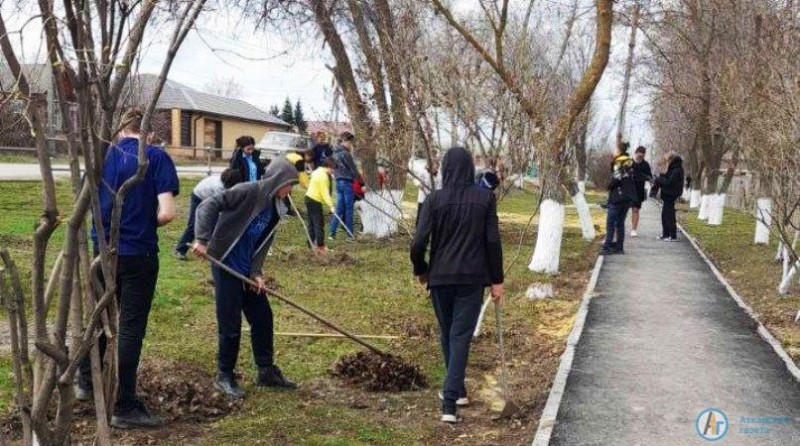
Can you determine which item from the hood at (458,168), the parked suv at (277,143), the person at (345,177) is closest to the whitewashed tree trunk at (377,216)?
the person at (345,177)

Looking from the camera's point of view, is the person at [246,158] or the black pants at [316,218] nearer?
the person at [246,158]

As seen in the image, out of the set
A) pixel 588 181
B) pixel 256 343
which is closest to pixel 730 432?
pixel 256 343

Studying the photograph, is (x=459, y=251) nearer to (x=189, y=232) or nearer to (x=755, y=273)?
(x=189, y=232)

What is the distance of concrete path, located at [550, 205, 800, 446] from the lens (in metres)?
4.66

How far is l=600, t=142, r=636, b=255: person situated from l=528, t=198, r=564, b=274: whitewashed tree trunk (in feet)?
6.76

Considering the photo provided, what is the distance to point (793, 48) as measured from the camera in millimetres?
9625

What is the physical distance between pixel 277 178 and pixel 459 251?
125cm

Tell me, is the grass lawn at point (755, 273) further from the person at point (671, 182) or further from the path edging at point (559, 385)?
the path edging at point (559, 385)

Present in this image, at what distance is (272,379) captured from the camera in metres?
5.28

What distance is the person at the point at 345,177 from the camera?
1232cm

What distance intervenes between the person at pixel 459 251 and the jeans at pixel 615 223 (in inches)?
321

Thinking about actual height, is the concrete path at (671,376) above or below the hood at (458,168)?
below

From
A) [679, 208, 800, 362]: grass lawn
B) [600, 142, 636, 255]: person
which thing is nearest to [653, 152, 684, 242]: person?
[679, 208, 800, 362]: grass lawn

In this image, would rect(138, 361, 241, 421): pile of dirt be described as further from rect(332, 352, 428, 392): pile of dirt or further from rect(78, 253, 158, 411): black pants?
rect(332, 352, 428, 392): pile of dirt
